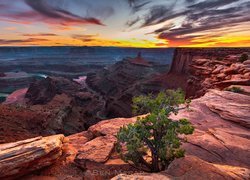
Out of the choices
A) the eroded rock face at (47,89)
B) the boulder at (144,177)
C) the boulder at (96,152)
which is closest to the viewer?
the boulder at (144,177)

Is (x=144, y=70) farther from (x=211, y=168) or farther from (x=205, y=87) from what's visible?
(x=211, y=168)

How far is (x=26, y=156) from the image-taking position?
778 centimetres

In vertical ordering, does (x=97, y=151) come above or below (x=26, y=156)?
below

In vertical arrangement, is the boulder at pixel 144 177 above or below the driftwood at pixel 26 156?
above

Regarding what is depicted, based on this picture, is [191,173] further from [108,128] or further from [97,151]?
[108,128]

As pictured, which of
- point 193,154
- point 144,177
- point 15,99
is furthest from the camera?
point 15,99

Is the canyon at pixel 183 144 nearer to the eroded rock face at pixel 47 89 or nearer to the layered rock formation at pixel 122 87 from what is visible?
the layered rock formation at pixel 122 87

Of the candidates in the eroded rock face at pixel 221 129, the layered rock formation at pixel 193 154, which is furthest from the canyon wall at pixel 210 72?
the layered rock formation at pixel 193 154

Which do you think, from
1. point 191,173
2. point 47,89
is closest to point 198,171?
point 191,173

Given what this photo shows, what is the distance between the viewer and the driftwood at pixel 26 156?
7406mm

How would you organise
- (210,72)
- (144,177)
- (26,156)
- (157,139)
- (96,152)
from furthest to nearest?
(210,72), (96,152), (26,156), (157,139), (144,177)

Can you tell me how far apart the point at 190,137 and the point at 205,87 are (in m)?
17.7

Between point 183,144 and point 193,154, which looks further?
point 183,144

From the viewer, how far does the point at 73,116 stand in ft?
120
